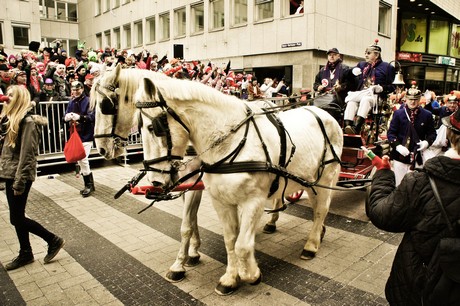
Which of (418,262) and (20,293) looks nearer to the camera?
(418,262)

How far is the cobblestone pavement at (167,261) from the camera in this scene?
12.5ft

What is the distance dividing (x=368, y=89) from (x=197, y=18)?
70.0ft

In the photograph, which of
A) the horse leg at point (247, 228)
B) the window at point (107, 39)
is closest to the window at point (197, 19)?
the window at point (107, 39)

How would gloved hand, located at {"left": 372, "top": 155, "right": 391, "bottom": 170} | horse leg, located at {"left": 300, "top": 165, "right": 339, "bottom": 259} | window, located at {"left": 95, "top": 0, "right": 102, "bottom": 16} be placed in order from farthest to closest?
1. window, located at {"left": 95, "top": 0, "right": 102, "bottom": 16}
2. horse leg, located at {"left": 300, "top": 165, "right": 339, "bottom": 259}
3. gloved hand, located at {"left": 372, "top": 155, "right": 391, "bottom": 170}

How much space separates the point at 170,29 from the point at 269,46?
9.66 metres

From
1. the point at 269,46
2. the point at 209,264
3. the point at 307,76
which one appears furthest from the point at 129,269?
the point at 269,46

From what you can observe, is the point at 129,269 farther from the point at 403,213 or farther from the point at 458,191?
the point at 458,191

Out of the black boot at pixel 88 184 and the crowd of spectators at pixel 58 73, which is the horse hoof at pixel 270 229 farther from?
the black boot at pixel 88 184

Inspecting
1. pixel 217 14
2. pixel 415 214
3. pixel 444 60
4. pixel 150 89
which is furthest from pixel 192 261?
pixel 444 60

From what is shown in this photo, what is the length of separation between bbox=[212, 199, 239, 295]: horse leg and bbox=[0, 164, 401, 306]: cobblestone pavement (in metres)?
0.10

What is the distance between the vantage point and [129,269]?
14.4 ft

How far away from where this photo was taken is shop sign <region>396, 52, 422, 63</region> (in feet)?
98.5

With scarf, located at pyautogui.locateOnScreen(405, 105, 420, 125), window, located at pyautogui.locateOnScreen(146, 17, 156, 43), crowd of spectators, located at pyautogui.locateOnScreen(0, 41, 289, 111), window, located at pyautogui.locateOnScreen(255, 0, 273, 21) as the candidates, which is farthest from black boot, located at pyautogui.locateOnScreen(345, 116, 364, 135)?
window, located at pyautogui.locateOnScreen(146, 17, 156, 43)

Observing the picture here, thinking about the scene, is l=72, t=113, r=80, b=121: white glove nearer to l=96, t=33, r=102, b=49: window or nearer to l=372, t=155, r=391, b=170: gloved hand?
l=372, t=155, r=391, b=170: gloved hand
